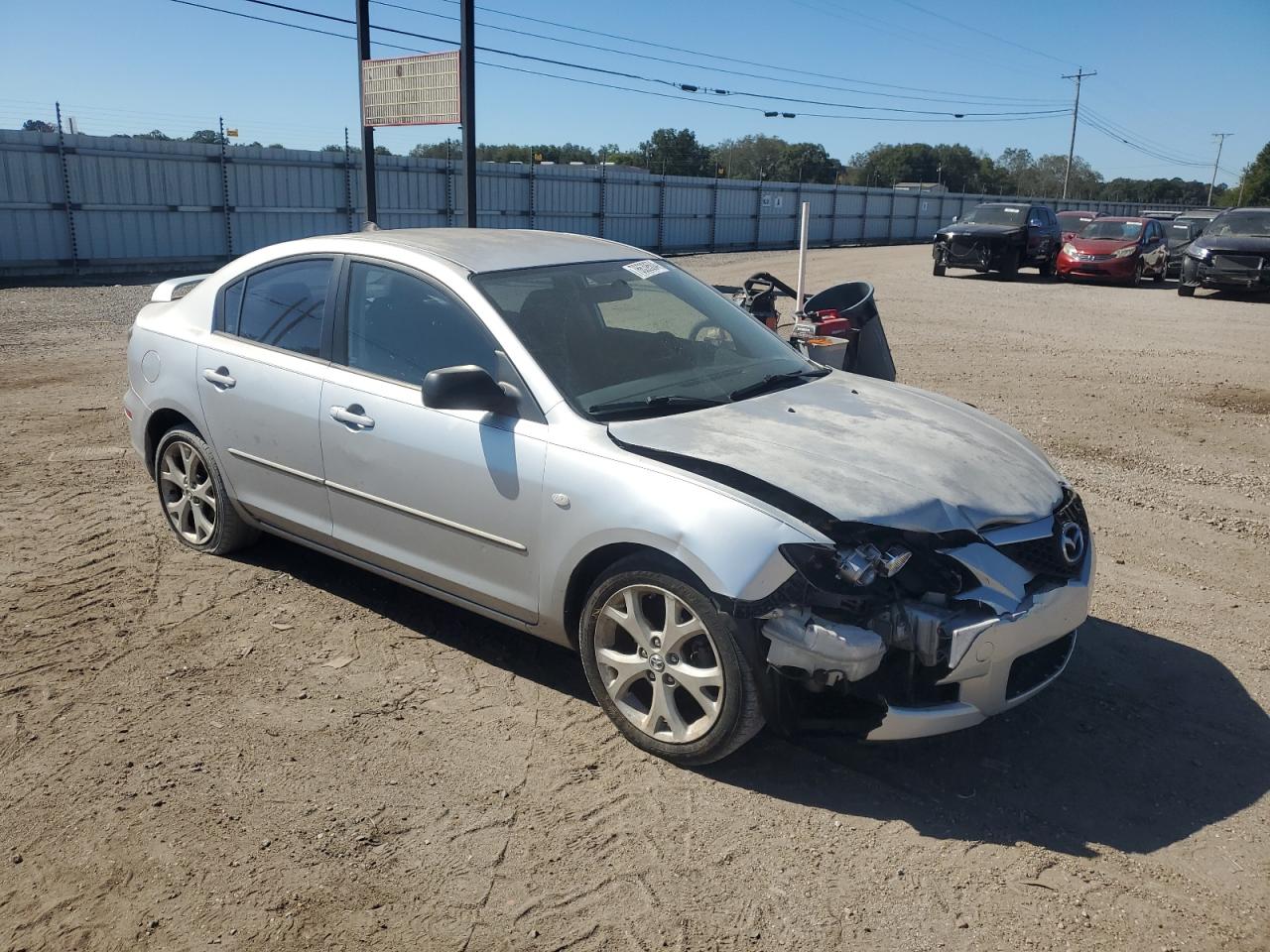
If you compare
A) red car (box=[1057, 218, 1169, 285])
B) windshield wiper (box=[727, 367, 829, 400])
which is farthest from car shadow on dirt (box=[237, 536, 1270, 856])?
red car (box=[1057, 218, 1169, 285])

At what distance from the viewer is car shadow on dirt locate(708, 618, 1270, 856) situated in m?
3.28

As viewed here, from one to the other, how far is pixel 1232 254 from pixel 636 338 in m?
19.6

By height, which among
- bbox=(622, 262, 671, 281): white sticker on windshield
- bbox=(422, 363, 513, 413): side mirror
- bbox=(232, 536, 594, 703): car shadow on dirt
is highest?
bbox=(622, 262, 671, 281): white sticker on windshield

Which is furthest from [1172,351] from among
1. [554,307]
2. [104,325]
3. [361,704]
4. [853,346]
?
[104,325]

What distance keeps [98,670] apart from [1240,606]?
203 inches

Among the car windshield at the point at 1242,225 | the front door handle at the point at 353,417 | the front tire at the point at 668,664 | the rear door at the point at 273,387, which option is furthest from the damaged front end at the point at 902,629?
the car windshield at the point at 1242,225

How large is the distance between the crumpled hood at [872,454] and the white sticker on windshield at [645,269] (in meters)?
0.94

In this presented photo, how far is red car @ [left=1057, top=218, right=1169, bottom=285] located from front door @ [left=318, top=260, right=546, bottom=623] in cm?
2300

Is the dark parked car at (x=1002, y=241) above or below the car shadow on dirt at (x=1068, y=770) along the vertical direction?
above

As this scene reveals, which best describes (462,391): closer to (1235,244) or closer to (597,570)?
(597,570)

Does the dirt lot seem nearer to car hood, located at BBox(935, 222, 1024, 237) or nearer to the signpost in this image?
the signpost

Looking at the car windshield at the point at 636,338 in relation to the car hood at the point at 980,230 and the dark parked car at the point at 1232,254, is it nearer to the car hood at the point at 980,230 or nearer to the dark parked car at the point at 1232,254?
the dark parked car at the point at 1232,254

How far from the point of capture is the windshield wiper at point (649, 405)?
380 cm

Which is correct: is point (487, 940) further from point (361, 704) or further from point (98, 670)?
point (98, 670)
